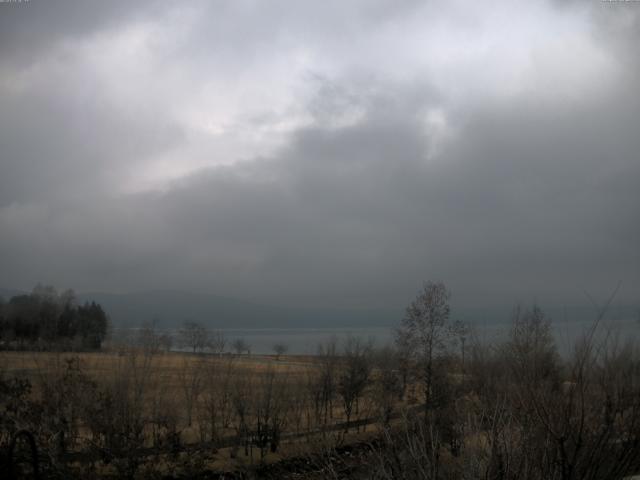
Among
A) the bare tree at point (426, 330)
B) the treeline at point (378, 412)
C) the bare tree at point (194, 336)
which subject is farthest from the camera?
the bare tree at point (194, 336)

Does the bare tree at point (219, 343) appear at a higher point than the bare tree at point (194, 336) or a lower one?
higher

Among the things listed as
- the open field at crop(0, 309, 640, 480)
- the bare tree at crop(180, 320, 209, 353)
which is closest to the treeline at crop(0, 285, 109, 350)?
the bare tree at crop(180, 320, 209, 353)

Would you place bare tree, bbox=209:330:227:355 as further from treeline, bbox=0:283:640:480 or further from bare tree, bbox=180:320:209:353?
bare tree, bbox=180:320:209:353

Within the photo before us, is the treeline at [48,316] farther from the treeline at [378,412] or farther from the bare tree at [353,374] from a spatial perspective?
the bare tree at [353,374]

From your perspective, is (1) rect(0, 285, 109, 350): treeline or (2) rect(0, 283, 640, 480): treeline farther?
(1) rect(0, 285, 109, 350): treeline

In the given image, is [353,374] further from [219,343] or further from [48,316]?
[48,316]

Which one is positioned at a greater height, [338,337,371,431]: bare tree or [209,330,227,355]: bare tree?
[209,330,227,355]: bare tree

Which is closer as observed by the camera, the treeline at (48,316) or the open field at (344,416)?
the open field at (344,416)

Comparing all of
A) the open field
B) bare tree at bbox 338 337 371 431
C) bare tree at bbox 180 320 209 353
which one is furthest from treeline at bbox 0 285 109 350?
bare tree at bbox 338 337 371 431

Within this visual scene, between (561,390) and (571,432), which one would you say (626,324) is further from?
(571,432)

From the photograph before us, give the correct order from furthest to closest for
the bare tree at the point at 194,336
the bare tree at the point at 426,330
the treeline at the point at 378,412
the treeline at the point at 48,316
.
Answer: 1. the bare tree at the point at 194,336
2. the treeline at the point at 48,316
3. the bare tree at the point at 426,330
4. the treeline at the point at 378,412

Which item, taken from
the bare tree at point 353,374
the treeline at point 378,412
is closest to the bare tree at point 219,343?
the treeline at point 378,412

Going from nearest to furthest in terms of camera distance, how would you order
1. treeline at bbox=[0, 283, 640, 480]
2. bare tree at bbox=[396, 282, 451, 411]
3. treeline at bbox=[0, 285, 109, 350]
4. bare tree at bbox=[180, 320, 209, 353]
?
treeline at bbox=[0, 283, 640, 480], bare tree at bbox=[396, 282, 451, 411], treeline at bbox=[0, 285, 109, 350], bare tree at bbox=[180, 320, 209, 353]

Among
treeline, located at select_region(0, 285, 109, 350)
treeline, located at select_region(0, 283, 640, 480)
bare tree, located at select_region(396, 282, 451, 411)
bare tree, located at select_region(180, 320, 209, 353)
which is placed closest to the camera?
treeline, located at select_region(0, 283, 640, 480)
